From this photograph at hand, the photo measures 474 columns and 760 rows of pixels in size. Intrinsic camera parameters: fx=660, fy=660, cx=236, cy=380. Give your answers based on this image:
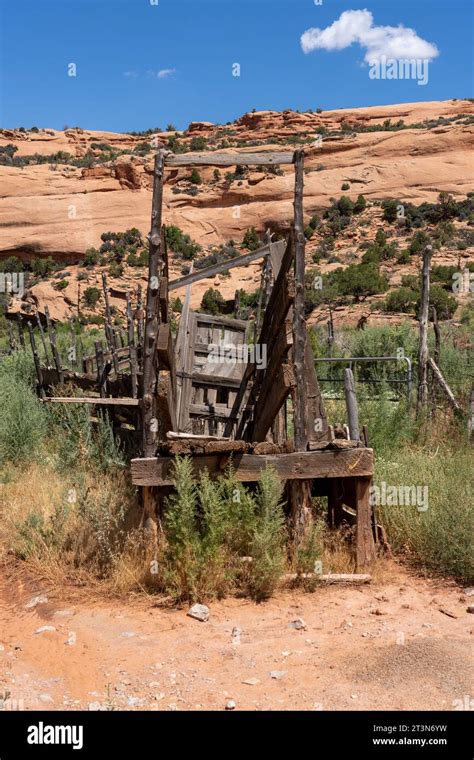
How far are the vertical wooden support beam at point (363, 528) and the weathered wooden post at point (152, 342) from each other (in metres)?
1.59

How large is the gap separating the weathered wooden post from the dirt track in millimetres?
791

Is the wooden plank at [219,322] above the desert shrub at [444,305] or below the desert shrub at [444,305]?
below

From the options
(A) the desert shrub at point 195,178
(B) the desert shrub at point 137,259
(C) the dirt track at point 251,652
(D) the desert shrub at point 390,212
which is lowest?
(C) the dirt track at point 251,652

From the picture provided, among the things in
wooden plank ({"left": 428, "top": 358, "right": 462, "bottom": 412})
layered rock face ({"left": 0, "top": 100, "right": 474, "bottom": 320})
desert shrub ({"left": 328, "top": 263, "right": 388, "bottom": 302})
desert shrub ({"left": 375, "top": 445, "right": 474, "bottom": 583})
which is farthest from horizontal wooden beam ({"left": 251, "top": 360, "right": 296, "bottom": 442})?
layered rock face ({"left": 0, "top": 100, "right": 474, "bottom": 320})

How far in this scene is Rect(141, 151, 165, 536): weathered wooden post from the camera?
5.14 metres

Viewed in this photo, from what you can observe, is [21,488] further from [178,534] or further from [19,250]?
[19,250]

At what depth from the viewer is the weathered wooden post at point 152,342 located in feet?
16.9

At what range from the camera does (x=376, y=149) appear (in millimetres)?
43625

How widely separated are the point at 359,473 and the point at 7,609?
278cm

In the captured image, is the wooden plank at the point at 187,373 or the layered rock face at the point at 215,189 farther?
the layered rock face at the point at 215,189

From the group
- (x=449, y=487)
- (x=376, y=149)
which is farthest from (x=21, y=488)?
(x=376, y=149)

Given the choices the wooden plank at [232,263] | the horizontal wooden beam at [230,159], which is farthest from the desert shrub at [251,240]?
the horizontal wooden beam at [230,159]

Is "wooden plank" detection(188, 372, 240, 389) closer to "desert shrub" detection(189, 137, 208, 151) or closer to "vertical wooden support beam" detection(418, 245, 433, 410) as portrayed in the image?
"vertical wooden support beam" detection(418, 245, 433, 410)

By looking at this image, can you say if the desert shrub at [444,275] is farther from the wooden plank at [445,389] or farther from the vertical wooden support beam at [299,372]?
the vertical wooden support beam at [299,372]
